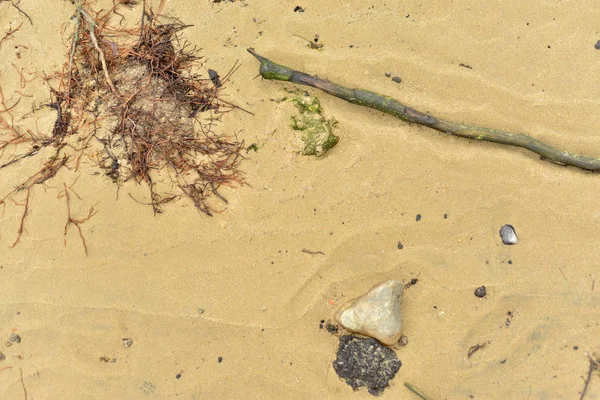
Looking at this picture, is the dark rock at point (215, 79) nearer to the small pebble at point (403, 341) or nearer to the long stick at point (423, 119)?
the long stick at point (423, 119)

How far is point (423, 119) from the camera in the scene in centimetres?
287

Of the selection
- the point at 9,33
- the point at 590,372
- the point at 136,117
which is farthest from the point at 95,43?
the point at 590,372

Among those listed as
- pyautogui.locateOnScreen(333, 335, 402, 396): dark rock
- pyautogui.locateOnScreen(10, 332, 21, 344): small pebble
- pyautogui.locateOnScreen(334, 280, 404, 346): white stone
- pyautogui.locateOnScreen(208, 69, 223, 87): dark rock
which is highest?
pyautogui.locateOnScreen(208, 69, 223, 87): dark rock

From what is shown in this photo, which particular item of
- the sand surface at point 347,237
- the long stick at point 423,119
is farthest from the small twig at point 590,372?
the long stick at point 423,119

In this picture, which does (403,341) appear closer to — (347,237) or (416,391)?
(416,391)

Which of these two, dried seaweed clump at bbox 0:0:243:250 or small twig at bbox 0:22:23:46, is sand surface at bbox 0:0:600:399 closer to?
dried seaweed clump at bbox 0:0:243:250

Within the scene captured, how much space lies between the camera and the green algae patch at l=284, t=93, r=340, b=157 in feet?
9.46

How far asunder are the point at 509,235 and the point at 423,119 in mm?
1008

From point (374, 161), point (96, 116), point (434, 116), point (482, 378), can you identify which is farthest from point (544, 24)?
point (96, 116)

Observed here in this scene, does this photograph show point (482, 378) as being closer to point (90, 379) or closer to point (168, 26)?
point (90, 379)

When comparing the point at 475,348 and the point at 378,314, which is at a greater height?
the point at 378,314

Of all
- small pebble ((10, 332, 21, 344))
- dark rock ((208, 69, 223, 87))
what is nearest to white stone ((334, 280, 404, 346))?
dark rock ((208, 69, 223, 87))

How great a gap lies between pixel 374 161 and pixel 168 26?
190 cm

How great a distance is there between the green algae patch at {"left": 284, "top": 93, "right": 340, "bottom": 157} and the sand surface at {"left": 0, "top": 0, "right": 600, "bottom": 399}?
69 mm
